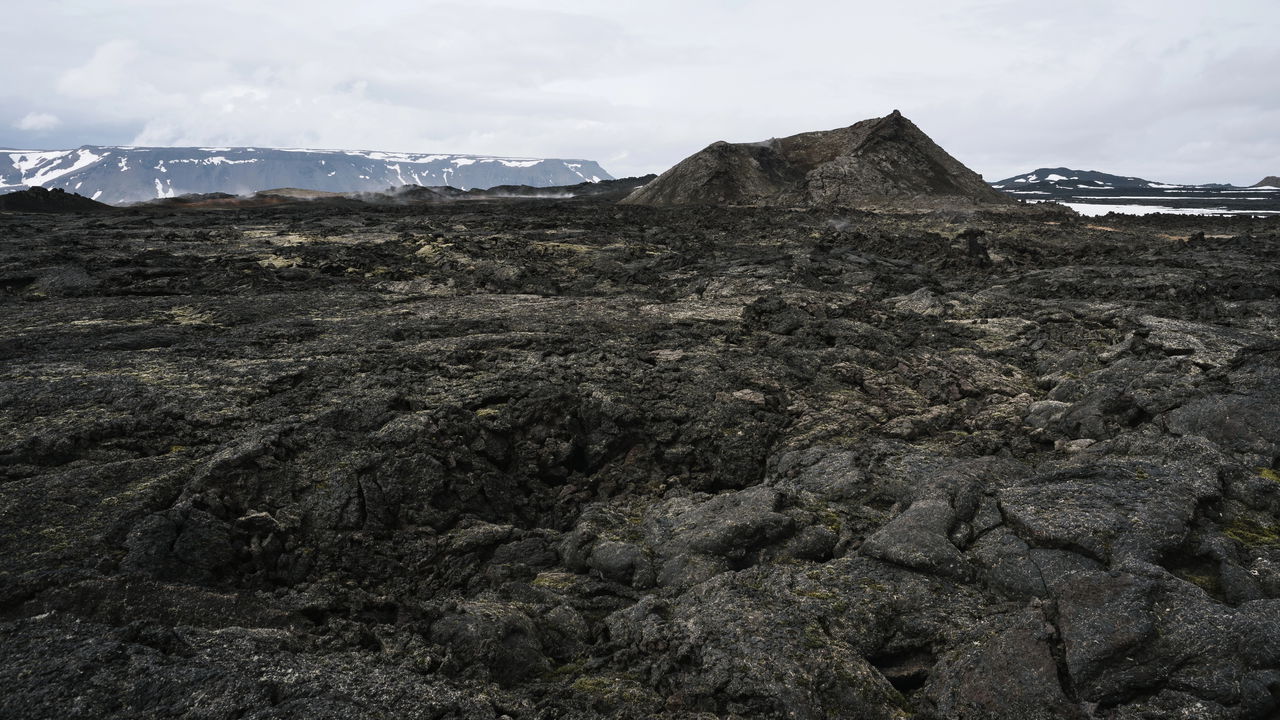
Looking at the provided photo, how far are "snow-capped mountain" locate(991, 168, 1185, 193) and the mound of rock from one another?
121846mm

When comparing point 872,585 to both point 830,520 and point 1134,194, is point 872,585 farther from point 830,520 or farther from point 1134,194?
point 1134,194

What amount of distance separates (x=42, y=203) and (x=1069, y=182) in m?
154

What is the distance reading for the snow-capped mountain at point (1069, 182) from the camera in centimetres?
11820

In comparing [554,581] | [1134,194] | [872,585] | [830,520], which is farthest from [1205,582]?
[1134,194]

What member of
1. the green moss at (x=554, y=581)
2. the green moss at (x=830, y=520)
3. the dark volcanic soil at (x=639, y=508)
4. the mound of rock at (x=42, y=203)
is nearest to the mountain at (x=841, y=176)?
the dark volcanic soil at (x=639, y=508)

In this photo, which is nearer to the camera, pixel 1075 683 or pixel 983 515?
pixel 1075 683

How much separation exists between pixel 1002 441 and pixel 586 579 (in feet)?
21.5

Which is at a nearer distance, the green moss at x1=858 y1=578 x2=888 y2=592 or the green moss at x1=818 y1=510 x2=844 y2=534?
the green moss at x1=858 y1=578 x2=888 y2=592

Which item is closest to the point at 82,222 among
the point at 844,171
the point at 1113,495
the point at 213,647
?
the point at 213,647

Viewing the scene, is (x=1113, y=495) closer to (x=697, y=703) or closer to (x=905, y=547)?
(x=905, y=547)

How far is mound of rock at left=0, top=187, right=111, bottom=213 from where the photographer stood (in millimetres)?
40188

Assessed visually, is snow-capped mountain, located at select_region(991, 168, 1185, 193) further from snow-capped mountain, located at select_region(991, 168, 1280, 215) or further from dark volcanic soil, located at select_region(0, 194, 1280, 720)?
dark volcanic soil, located at select_region(0, 194, 1280, 720)

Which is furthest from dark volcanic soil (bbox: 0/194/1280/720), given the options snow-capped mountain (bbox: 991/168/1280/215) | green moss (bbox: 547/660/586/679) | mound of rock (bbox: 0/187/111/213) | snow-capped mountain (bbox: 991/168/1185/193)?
snow-capped mountain (bbox: 991/168/1185/193)

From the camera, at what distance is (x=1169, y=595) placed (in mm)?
5449
